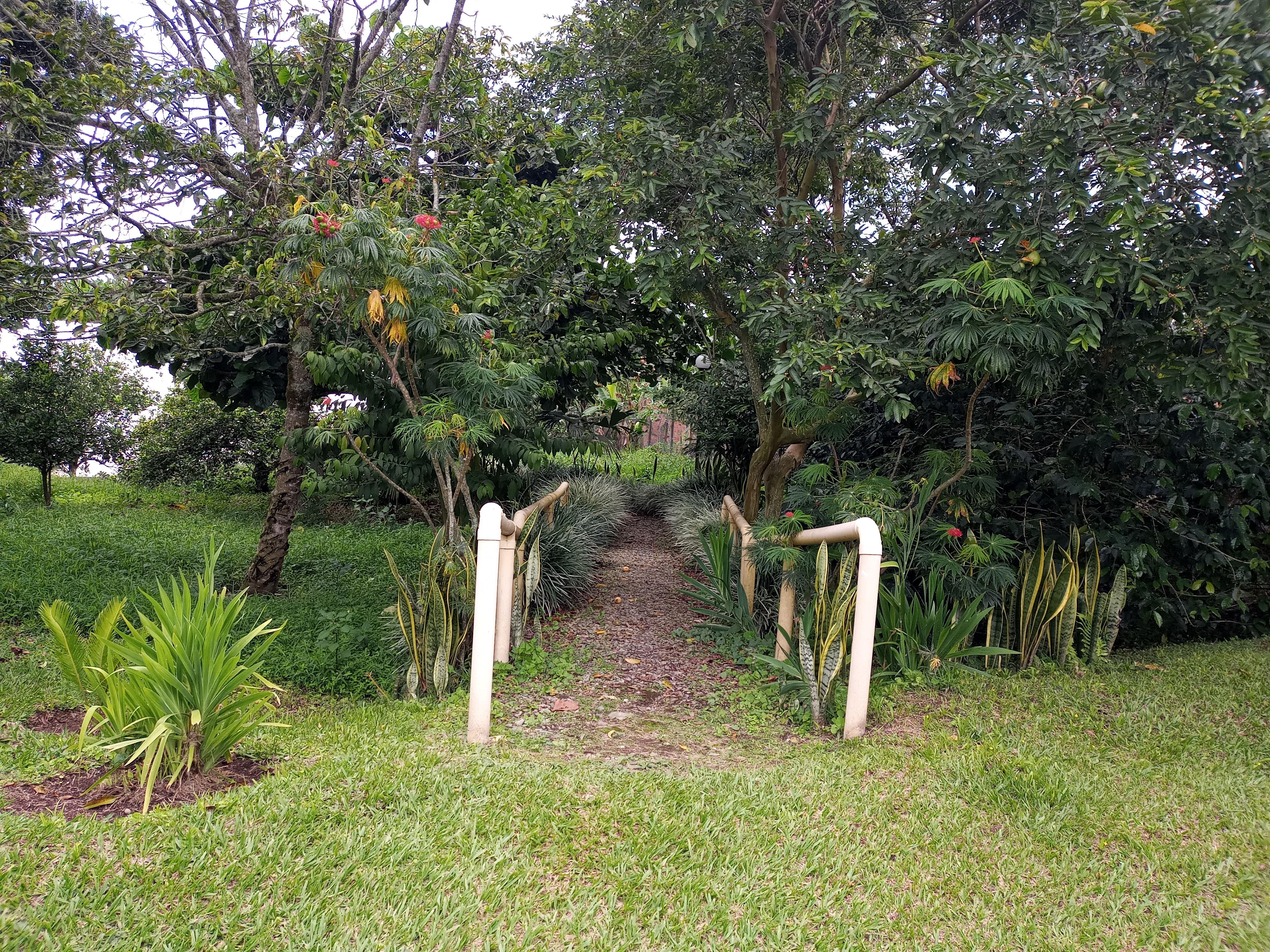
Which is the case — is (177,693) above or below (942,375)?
below

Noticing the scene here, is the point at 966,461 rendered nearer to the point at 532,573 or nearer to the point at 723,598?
the point at 723,598

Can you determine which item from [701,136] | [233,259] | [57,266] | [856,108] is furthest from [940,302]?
[57,266]

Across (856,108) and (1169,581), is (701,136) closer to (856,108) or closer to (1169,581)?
(856,108)

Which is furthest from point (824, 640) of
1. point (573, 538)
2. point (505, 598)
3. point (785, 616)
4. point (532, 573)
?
point (573, 538)

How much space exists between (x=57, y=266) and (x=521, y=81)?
4.43 meters

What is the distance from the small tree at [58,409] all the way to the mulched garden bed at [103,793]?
9371 millimetres

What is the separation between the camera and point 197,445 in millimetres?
13586

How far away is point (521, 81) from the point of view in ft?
26.5

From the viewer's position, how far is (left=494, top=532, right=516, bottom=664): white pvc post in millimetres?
4949

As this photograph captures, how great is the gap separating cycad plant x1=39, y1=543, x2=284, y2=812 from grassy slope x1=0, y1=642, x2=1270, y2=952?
0.99ft

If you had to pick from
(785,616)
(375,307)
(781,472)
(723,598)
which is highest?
(375,307)

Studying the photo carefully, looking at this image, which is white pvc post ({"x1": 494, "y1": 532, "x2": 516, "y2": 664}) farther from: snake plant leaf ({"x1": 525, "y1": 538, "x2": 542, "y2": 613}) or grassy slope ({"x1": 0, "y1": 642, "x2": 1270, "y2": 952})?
grassy slope ({"x1": 0, "y1": 642, "x2": 1270, "y2": 952})

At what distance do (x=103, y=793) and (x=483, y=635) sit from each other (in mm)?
1593

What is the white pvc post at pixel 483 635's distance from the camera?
3.90m
